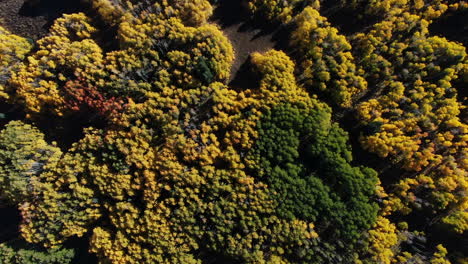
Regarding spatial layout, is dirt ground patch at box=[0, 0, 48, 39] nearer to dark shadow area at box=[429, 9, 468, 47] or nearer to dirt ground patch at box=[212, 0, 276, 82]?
dirt ground patch at box=[212, 0, 276, 82]

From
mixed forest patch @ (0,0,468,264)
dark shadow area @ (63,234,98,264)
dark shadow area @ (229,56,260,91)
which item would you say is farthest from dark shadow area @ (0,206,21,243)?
dark shadow area @ (229,56,260,91)

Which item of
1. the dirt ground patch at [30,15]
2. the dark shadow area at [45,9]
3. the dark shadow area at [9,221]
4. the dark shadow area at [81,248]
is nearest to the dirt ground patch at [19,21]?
the dirt ground patch at [30,15]

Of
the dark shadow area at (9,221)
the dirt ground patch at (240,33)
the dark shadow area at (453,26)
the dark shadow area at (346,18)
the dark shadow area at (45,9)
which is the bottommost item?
Answer: the dark shadow area at (9,221)

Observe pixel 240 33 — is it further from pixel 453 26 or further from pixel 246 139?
pixel 453 26

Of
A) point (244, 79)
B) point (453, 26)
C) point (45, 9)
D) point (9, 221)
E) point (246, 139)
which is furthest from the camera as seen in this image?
point (45, 9)

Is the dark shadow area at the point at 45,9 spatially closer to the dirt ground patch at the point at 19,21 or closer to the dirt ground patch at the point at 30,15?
the dirt ground patch at the point at 30,15

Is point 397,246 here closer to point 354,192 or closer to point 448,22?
point 354,192

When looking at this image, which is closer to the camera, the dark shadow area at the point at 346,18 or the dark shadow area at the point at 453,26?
the dark shadow area at the point at 453,26

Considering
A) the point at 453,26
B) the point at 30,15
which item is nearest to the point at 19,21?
the point at 30,15

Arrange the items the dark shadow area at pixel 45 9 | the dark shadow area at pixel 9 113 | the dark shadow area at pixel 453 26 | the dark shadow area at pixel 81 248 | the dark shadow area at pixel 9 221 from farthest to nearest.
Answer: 1. the dark shadow area at pixel 45 9
2. the dark shadow area at pixel 9 221
3. the dark shadow area at pixel 9 113
4. the dark shadow area at pixel 81 248
5. the dark shadow area at pixel 453 26

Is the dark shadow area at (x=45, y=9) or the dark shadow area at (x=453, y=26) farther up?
the dark shadow area at (x=453, y=26)
